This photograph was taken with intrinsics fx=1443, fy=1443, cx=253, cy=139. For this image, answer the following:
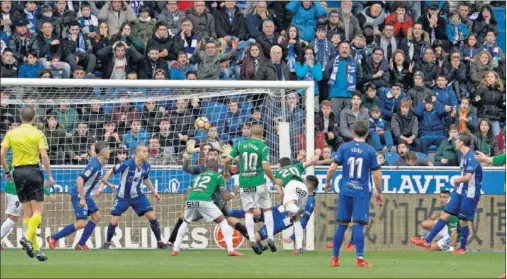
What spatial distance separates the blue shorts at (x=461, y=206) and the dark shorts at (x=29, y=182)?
6993mm

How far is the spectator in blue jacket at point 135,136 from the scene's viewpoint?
25.0 meters

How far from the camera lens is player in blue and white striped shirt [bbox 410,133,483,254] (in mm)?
22078

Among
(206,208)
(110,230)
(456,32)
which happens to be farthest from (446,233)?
(456,32)

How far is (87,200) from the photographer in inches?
921

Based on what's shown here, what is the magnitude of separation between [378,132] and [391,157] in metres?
1.27

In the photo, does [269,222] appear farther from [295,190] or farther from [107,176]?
[107,176]

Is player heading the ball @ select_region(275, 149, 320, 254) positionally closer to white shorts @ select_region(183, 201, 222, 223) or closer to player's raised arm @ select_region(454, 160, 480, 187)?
white shorts @ select_region(183, 201, 222, 223)

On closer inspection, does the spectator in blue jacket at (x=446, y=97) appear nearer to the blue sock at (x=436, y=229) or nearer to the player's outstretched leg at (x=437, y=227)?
the player's outstretched leg at (x=437, y=227)

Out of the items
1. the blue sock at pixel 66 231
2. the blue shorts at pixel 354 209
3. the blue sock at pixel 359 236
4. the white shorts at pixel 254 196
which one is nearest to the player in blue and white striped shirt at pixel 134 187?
the blue sock at pixel 66 231

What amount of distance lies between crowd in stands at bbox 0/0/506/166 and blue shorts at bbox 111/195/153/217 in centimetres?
167

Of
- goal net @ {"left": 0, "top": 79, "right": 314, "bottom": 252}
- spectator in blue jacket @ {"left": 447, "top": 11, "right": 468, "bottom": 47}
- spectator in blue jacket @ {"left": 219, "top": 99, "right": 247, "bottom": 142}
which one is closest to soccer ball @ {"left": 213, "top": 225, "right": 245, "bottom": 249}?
goal net @ {"left": 0, "top": 79, "right": 314, "bottom": 252}

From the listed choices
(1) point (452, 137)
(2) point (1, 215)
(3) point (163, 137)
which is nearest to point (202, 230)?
(3) point (163, 137)

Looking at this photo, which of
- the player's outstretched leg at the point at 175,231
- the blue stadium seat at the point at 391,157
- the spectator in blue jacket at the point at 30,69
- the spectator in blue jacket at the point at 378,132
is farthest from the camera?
the spectator in blue jacket at the point at 378,132

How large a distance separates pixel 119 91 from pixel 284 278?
995 centimetres
